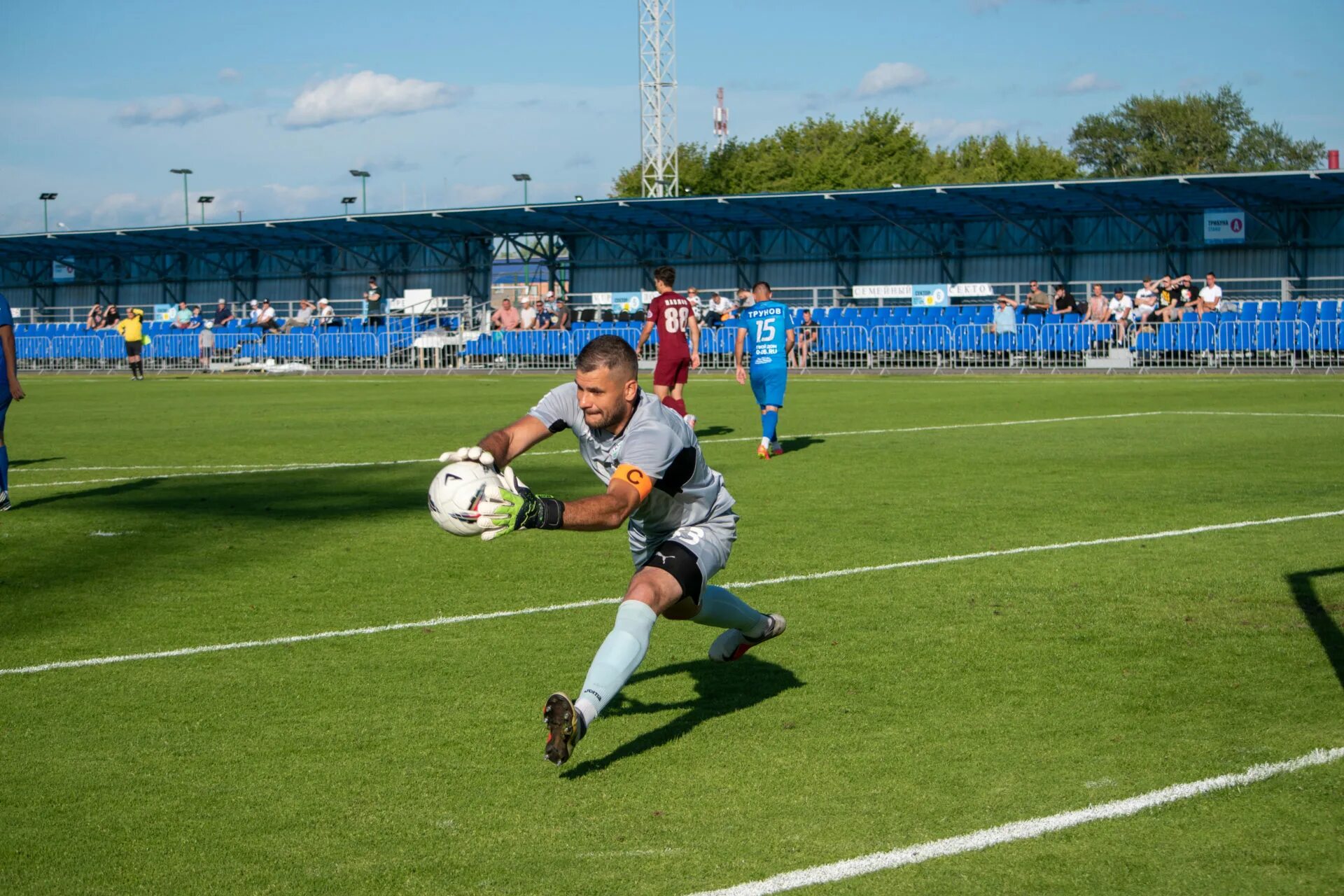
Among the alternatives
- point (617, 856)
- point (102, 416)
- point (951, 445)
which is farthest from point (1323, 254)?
point (617, 856)

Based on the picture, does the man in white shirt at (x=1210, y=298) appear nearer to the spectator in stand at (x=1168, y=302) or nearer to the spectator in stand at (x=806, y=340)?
the spectator in stand at (x=1168, y=302)

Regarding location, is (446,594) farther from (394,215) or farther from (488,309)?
(394,215)

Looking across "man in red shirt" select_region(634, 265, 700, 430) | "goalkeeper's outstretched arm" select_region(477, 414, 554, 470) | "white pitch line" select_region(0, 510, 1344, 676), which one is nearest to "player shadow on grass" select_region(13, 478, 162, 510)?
"man in red shirt" select_region(634, 265, 700, 430)

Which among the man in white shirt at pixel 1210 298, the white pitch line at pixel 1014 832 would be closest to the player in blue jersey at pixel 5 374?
the white pitch line at pixel 1014 832

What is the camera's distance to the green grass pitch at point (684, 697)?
4.26 meters

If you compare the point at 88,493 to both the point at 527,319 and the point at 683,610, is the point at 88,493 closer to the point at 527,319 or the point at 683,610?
the point at 683,610

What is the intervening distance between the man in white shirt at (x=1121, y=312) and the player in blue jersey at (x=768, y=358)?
59.9 feet

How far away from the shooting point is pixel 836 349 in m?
37.2

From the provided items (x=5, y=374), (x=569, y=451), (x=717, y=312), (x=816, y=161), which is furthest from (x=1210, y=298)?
(x=816, y=161)

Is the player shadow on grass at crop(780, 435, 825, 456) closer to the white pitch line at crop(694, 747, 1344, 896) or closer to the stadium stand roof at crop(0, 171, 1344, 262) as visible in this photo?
the white pitch line at crop(694, 747, 1344, 896)

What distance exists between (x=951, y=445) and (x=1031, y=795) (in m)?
11.7

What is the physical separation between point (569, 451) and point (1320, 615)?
34.1ft

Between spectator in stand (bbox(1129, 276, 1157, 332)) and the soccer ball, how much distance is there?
30.2 meters

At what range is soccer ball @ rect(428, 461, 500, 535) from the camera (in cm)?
471
